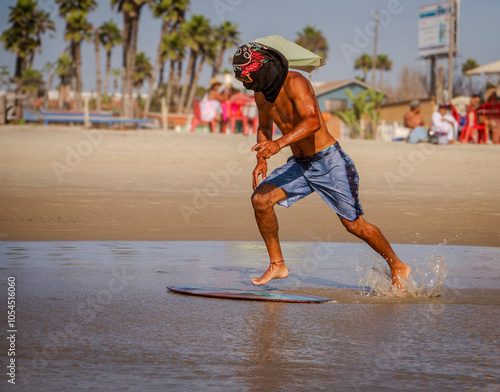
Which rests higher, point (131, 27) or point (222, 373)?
point (131, 27)

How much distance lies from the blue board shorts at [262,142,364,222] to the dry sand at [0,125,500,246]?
8.57ft

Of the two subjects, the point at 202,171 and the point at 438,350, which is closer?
the point at 438,350

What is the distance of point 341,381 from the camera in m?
3.36

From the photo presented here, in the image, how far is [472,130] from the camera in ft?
85.3

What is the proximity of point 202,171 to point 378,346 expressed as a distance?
11.4m

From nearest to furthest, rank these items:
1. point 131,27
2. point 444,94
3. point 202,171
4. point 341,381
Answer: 1. point 341,381
2. point 202,171
3. point 444,94
4. point 131,27

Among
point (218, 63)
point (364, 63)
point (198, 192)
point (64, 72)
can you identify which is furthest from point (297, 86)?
point (364, 63)

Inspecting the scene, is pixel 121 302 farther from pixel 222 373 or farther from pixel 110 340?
pixel 222 373

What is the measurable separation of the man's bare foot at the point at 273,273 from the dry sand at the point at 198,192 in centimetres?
250

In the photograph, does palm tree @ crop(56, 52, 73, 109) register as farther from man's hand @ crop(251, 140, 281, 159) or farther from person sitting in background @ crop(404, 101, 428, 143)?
man's hand @ crop(251, 140, 281, 159)

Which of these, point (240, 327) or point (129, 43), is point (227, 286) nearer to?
point (240, 327)

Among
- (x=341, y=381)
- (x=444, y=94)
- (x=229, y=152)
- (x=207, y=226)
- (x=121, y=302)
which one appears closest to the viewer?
(x=341, y=381)

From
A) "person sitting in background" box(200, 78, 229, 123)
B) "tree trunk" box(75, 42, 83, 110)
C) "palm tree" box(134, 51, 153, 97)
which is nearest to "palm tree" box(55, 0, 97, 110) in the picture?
"tree trunk" box(75, 42, 83, 110)

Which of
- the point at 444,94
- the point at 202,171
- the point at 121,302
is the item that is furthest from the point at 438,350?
the point at 444,94
